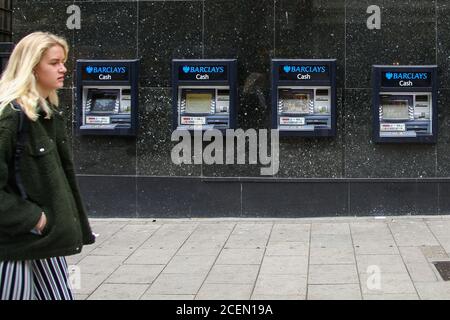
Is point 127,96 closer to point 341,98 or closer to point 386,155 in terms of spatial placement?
point 341,98

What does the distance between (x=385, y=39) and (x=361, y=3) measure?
1.87 feet

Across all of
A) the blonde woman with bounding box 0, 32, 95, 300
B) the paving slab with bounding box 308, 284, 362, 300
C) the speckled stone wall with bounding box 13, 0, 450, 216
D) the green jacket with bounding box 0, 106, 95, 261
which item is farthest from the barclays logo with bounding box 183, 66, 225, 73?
the green jacket with bounding box 0, 106, 95, 261

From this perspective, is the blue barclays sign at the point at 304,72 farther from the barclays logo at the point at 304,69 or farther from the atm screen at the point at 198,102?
the atm screen at the point at 198,102

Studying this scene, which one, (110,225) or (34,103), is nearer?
(34,103)

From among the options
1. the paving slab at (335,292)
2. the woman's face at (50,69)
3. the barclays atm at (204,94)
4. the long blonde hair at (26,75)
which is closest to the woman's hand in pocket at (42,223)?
the long blonde hair at (26,75)

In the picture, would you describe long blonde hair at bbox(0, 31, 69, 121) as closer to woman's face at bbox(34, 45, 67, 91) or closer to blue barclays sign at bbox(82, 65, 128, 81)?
woman's face at bbox(34, 45, 67, 91)

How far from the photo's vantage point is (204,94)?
8312mm

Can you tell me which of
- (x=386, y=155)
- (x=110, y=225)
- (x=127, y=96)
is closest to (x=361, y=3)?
(x=386, y=155)

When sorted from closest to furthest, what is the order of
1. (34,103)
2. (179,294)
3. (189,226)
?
(34,103) < (179,294) < (189,226)

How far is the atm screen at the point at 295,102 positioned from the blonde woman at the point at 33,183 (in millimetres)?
5274

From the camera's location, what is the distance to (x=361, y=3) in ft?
26.7

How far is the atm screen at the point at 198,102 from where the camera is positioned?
8.29 metres

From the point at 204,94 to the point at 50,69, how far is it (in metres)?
5.26

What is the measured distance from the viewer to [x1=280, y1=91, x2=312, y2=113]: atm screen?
322 inches
